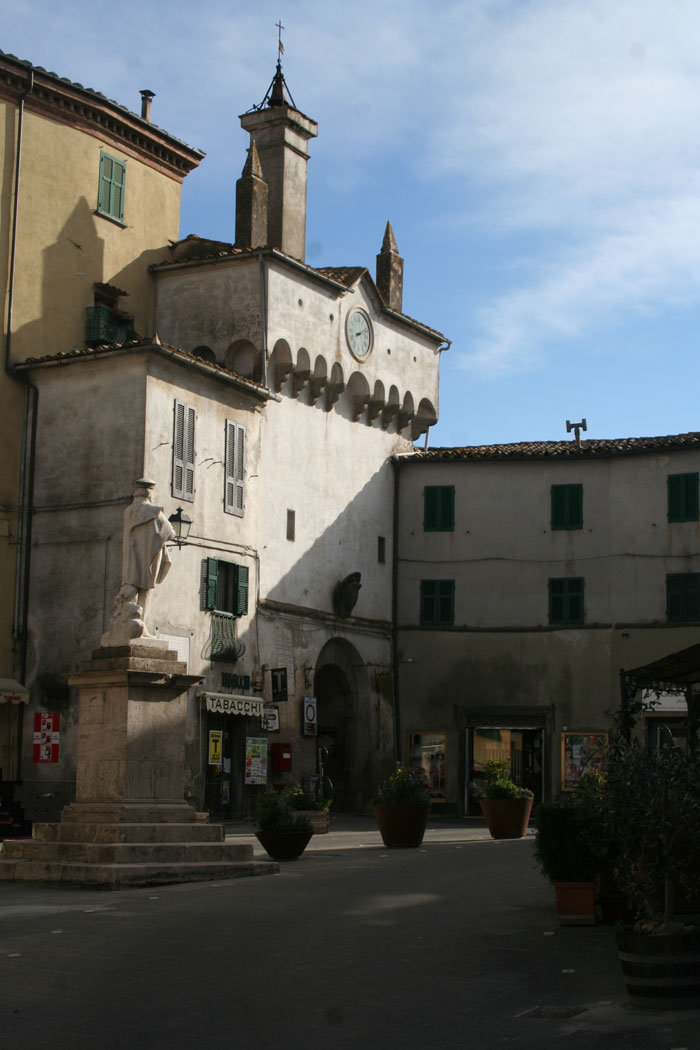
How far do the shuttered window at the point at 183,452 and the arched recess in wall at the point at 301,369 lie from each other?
440 centimetres

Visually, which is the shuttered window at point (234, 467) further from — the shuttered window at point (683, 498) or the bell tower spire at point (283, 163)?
the shuttered window at point (683, 498)

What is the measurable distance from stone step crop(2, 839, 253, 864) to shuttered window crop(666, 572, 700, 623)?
65.1 ft

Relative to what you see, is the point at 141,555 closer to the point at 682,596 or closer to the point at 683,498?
the point at 682,596

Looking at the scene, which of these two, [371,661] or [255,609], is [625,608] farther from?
[255,609]

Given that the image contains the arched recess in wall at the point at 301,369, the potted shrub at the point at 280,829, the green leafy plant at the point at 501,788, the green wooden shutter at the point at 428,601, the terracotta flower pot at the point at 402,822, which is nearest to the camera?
the potted shrub at the point at 280,829

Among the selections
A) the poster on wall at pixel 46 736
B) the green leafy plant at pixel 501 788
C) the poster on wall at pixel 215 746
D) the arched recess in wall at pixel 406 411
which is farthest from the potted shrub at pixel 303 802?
the arched recess in wall at pixel 406 411

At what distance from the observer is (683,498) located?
36.4m

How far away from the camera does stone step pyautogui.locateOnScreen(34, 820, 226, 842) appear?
17.2 m

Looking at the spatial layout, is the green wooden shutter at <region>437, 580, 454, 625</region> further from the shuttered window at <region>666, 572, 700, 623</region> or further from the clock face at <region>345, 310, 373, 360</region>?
the clock face at <region>345, 310, 373, 360</region>

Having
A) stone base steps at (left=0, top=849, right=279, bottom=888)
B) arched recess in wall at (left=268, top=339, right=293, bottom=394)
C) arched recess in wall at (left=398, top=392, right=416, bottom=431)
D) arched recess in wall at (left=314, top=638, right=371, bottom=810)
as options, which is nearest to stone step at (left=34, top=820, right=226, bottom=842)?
stone base steps at (left=0, top=849, right=279, bottom=888)

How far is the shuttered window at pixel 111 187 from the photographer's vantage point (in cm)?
3328

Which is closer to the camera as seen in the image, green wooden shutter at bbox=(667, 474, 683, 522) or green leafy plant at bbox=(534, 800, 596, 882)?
green leafy plant at bbox=(534, 800, 596, 882)

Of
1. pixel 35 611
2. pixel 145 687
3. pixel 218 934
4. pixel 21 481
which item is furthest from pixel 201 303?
pixel 218 934

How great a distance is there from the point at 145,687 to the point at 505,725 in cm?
2053
